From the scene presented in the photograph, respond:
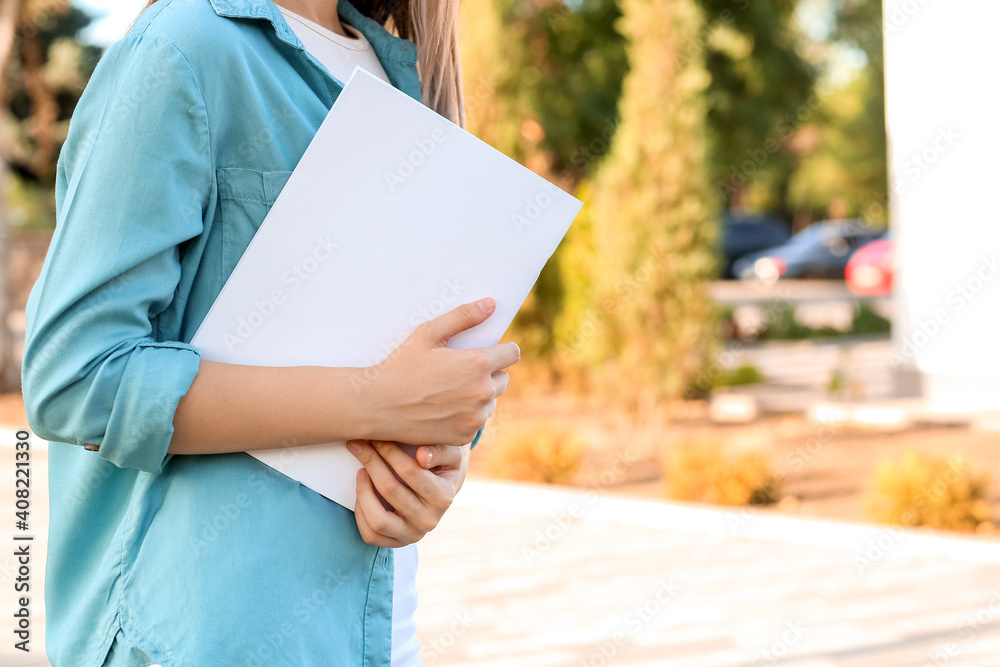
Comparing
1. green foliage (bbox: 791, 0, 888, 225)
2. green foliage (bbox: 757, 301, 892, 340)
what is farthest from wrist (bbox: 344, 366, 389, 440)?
green foliage (bbox: 791, 0, 888, 225)

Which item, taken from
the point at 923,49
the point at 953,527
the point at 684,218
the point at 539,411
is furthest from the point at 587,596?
the point at 923,49

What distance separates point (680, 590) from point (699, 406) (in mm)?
5036

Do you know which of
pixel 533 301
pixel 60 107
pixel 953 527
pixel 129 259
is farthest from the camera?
pixel 60 107

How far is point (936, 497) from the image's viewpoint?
5641 mm

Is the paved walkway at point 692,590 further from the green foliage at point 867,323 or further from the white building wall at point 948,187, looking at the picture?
the green foliage at point 867,323

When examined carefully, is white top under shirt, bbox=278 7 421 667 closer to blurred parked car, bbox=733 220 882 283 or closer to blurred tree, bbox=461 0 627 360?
blurred tree, bbox=461 0 627 360

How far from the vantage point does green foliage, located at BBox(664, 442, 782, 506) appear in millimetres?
6234

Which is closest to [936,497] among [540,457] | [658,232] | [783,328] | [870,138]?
[540,457]

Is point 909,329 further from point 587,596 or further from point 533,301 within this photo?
point 587,596

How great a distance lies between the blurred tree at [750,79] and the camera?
51.2 ft

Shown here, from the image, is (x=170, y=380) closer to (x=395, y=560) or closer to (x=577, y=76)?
(x=395, y=560)

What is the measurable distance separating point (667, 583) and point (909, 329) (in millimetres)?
5047

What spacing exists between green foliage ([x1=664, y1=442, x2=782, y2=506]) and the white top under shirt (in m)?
5.26

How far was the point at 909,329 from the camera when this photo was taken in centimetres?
870
